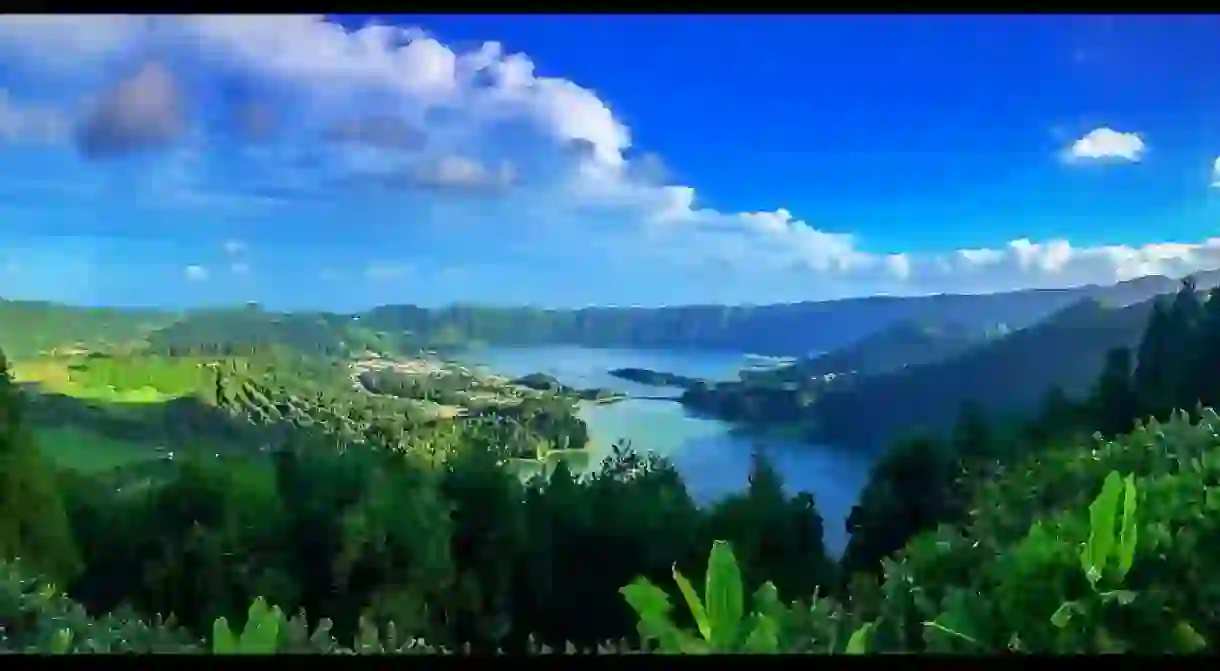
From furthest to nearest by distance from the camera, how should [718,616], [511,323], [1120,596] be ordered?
[511,323] → [718,616] → [1120,596]

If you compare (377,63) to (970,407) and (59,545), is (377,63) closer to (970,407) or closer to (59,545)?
(59,545)

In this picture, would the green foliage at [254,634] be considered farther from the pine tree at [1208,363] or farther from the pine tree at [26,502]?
the pine tree at [1208,363]

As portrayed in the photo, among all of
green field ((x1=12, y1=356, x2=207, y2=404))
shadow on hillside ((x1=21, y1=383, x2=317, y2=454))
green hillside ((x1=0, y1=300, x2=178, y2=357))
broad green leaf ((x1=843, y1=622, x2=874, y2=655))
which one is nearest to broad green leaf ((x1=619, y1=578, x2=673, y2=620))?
broad green leaf ((x1=843, y1=622, x2=874, y2=655))

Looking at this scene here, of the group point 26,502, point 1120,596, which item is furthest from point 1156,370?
point 26,502

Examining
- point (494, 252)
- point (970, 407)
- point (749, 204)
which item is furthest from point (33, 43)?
point (970, 407)

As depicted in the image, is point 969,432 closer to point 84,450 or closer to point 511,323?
point 511,323

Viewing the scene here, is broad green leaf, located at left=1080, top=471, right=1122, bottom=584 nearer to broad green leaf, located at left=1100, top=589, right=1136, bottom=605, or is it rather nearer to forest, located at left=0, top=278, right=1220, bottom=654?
broad green leaf, located at left=1100, top=589, right=1136, bottom=605

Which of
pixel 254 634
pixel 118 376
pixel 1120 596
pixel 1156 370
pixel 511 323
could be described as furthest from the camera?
pixel 1156 370
